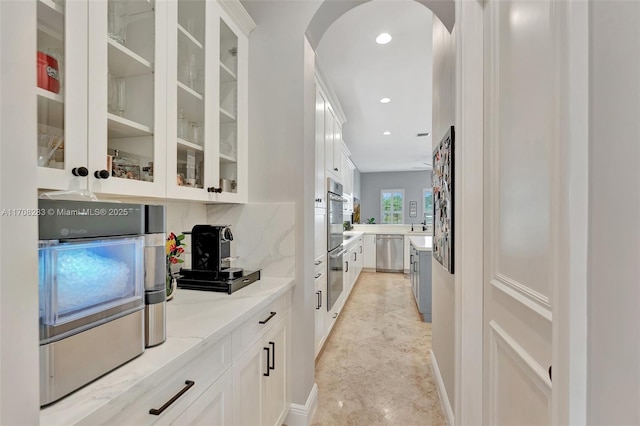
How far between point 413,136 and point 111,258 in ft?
18.6

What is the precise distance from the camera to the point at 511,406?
3.08 ft

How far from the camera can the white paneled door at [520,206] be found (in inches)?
27.7

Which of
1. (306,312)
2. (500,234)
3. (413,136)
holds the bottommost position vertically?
(306,312)

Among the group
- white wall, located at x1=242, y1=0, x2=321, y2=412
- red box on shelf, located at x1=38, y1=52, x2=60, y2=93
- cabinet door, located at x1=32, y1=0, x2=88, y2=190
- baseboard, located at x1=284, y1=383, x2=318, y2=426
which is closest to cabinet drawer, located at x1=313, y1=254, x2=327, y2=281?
white wall, located at x1=242, y1=0, x2=321, y2=412

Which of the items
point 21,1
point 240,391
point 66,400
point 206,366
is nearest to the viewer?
point 21,1

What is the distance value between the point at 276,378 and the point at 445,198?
138 cm

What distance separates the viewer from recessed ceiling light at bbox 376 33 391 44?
2.49 metres

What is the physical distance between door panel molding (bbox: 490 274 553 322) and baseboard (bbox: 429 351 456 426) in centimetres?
104

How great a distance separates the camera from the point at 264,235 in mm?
1737

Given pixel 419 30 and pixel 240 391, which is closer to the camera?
pixel 240 391

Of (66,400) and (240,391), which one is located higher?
(66,400)

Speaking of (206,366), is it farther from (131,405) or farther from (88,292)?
(88,292)

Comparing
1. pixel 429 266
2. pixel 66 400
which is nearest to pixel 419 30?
pixel 429 266

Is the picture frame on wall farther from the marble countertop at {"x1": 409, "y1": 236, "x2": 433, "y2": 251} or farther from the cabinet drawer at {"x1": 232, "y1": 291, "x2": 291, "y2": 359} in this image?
the marble countertop at {"x1": 409, "y1": 236, "x2": 433, "y2": 251}
